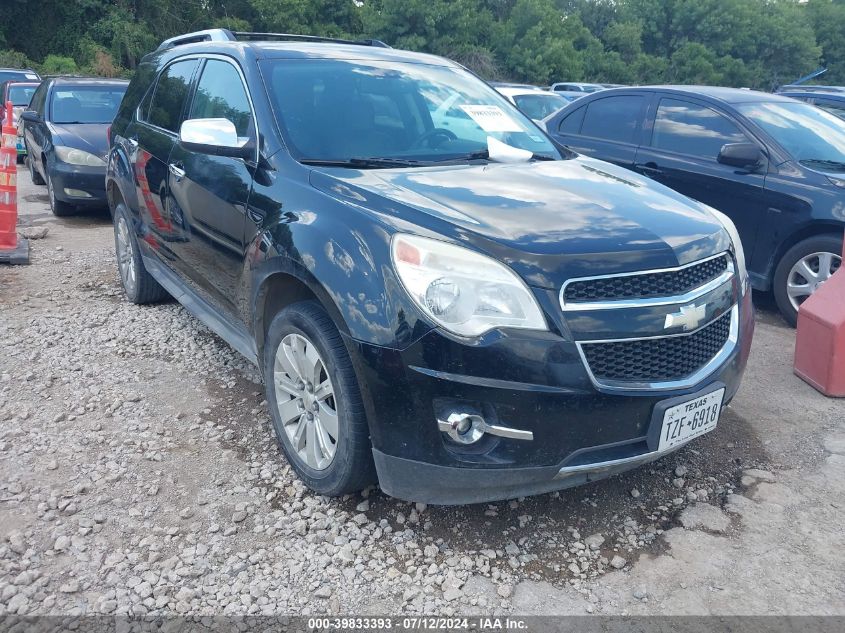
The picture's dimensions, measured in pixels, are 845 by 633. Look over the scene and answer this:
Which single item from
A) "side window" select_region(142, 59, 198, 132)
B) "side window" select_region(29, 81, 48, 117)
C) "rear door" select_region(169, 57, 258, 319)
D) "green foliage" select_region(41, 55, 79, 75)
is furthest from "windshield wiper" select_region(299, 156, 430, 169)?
"green foliage" select_region(41, 55, 79, 75)

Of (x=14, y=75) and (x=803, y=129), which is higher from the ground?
(x=14, y=75)

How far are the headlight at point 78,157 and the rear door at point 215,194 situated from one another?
5127 millimetres

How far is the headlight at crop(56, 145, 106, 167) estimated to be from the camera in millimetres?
8882

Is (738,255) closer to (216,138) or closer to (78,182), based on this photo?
(216,138)

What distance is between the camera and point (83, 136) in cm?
918

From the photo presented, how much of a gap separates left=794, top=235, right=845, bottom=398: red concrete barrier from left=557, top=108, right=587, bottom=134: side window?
3380 millimetres

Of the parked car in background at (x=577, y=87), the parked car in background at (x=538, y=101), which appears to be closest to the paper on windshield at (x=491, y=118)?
the parked car in background at (x=538, y=101)

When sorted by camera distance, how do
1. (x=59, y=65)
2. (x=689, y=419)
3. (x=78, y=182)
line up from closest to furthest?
(x=689, y=419) < (x=78, y=182) < (x=59, y=65)

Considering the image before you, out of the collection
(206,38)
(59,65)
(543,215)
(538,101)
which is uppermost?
(59,65)

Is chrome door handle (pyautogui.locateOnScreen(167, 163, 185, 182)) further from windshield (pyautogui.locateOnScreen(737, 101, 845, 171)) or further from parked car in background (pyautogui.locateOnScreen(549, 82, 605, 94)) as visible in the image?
parked car in background (pyautogui.locateOnScreen(549, 82, 605, 94))

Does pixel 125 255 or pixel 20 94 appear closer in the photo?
pixel 125 255

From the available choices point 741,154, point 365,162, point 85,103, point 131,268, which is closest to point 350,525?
point 365,162

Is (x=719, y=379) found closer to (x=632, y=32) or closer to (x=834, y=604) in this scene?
(x=834, y=604)

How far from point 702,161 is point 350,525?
15.1 ft
